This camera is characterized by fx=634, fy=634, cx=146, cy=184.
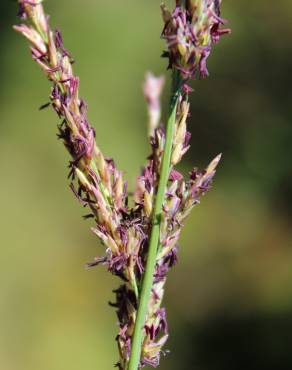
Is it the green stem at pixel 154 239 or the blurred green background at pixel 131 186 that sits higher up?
the blurred green background at pixel 131 186

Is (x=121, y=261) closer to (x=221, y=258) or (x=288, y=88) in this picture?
(x=221, y=258)

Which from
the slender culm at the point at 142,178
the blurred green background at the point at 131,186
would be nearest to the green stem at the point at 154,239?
the slender culm at the point at 142,178

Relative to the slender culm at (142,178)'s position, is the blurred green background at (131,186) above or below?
above

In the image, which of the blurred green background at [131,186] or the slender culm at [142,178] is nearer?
the slender culm at [142,178]

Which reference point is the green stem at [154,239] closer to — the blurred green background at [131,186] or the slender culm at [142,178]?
the slender culm at [142,178]

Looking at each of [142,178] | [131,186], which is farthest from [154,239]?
[131,186]

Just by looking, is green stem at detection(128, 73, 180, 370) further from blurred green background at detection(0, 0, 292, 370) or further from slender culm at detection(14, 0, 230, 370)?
blurred green background at detection(0, 0, 292, 370)

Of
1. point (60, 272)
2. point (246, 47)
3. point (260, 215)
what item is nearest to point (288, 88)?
point (246, 47)
